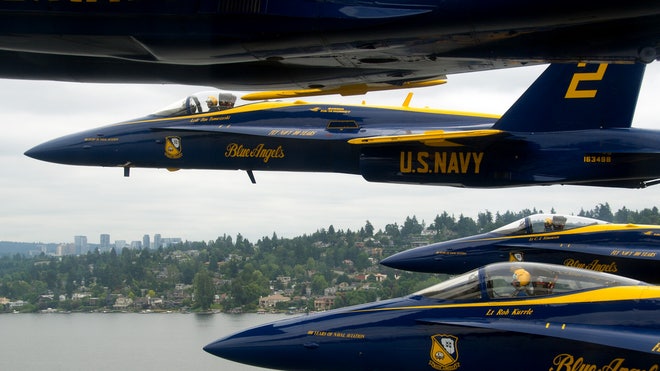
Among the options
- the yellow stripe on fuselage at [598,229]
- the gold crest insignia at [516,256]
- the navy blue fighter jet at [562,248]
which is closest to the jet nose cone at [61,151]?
the navy blue fighter jet at [562,248]

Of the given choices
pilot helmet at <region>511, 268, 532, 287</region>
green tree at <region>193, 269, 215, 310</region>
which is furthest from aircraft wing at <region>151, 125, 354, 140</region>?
green tree at <region>193, 269, 215, 310</region>

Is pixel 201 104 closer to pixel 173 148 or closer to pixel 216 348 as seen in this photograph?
pixel 173 148

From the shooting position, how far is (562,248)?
18.2 metres

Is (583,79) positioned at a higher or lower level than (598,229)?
higher

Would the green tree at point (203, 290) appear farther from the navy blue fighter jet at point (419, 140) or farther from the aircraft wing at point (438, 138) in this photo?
the aircraft wing at point (438, 138)

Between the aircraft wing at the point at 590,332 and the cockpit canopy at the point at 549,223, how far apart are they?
952cm

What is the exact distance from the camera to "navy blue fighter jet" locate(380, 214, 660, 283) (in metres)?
17.5

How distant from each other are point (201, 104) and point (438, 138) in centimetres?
563

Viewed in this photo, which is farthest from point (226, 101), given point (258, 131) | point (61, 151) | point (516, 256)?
point (516, 256)

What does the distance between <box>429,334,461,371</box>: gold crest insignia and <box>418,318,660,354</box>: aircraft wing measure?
0.23 m

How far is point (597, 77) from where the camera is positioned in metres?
16.4

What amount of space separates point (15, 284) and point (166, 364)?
17353 mm

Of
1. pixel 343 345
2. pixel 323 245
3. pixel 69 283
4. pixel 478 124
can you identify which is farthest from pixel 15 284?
pixel 343 345

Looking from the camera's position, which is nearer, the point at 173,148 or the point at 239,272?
the point at 173,148
